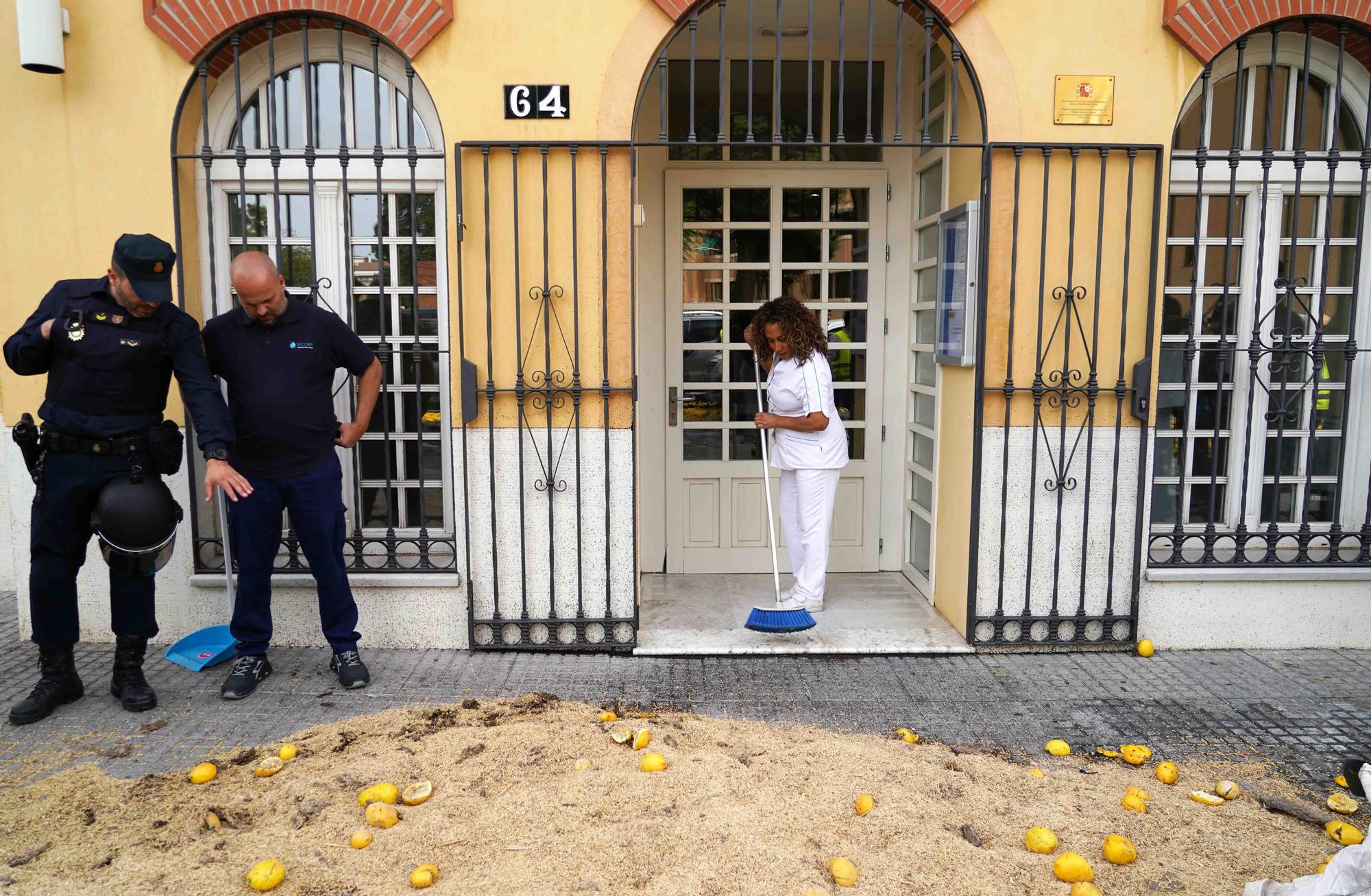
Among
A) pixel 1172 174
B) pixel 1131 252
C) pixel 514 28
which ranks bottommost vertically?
pixel 1131 252

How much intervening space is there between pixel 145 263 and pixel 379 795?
102 inches

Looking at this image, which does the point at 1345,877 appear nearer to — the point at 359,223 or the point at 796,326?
the point at 796,326

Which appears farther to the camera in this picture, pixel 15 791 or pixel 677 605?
pixel 677 605

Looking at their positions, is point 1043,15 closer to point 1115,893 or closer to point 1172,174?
point 1172,174

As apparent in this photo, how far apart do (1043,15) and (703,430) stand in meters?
3.35

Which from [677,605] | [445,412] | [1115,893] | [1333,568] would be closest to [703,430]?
[677,605]

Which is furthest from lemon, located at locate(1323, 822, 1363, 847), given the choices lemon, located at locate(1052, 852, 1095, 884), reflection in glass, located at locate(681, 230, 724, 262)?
reflection in glass, located at locate(681, 230, 724, 262)

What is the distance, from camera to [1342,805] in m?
3.86

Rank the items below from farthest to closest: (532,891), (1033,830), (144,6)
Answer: (144,6) → (1033,830) → (532,891)

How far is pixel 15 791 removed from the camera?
3.99 metres

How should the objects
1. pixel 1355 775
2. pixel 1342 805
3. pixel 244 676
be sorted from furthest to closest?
pixel 244 676, pixel 1355 775, pixel 1342 805

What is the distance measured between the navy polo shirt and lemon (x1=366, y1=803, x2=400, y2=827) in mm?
2012

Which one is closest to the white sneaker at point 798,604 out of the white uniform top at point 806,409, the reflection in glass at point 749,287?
the white uniform top at point 806,409

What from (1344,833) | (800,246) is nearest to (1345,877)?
(1344,833)
